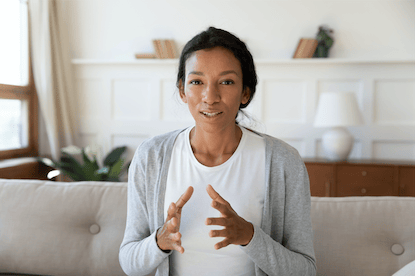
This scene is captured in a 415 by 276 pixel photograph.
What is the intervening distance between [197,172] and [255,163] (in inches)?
7.1

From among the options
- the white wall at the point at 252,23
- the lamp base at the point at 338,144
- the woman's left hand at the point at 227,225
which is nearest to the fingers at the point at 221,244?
the woman's left hand at the point at 227,225

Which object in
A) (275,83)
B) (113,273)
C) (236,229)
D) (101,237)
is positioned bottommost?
(113,273)

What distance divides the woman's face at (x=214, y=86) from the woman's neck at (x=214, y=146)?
7cm

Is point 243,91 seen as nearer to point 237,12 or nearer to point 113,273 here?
point 113,273

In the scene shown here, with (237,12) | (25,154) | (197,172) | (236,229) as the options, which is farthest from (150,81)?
(236,229)

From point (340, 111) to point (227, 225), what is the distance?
2346mm

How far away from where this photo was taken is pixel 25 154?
3.51 meters

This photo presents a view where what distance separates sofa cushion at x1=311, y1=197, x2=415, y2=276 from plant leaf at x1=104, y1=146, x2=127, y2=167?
2.65 m

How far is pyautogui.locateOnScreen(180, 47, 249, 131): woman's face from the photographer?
1.04 meters

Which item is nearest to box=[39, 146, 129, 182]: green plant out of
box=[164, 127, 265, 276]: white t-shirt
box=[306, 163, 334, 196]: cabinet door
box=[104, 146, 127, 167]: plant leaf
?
box=[104, 146, 127, 167]: plant leaf

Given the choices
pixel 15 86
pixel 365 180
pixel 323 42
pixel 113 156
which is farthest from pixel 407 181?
pixel 15 86

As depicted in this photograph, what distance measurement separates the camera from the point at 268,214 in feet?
3.45

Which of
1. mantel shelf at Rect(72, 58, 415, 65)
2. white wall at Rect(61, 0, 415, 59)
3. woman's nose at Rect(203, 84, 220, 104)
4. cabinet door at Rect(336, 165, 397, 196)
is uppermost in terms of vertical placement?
white wall at Rect(61, 0, 415, 59)

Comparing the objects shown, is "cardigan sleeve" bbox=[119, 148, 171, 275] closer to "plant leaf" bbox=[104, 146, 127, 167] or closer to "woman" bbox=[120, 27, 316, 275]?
"woman" bbox=[120, 27, 316, 275]
